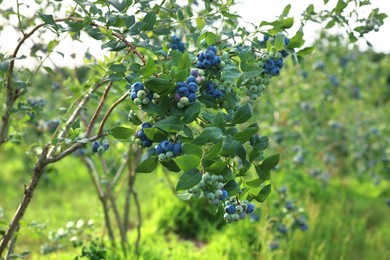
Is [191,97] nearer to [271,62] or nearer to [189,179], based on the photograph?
[189,179]

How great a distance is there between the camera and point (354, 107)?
20.9 feet

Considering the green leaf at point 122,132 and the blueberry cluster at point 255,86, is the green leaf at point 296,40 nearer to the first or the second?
the blueberry cluster at point 255,86

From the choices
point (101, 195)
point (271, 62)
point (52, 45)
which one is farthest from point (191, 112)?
point (101, 195)

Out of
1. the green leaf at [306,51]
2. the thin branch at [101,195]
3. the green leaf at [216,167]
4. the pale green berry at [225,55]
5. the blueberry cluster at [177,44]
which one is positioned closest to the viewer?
the green leaf at [216,167]

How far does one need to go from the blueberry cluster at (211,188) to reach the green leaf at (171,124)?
0.15 metres

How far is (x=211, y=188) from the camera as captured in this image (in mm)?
1253

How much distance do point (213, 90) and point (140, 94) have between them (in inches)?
8.8

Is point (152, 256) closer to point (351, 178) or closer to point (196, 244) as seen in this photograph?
point (196, 244)

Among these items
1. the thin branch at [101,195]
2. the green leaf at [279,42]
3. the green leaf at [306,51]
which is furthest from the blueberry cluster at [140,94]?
the thin branch at [101,195]

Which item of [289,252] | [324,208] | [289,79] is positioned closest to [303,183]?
[324,208]

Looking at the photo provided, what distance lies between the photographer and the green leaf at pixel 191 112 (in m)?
1.30

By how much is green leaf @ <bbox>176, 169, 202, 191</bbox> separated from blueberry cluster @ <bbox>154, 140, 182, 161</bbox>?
0.08 m

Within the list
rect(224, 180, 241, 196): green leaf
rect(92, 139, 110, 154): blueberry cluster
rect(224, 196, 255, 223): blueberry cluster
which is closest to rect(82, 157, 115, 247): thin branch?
rect(92, 139, 110, 154): blueberry cluster

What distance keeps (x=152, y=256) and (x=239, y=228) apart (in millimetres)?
825
